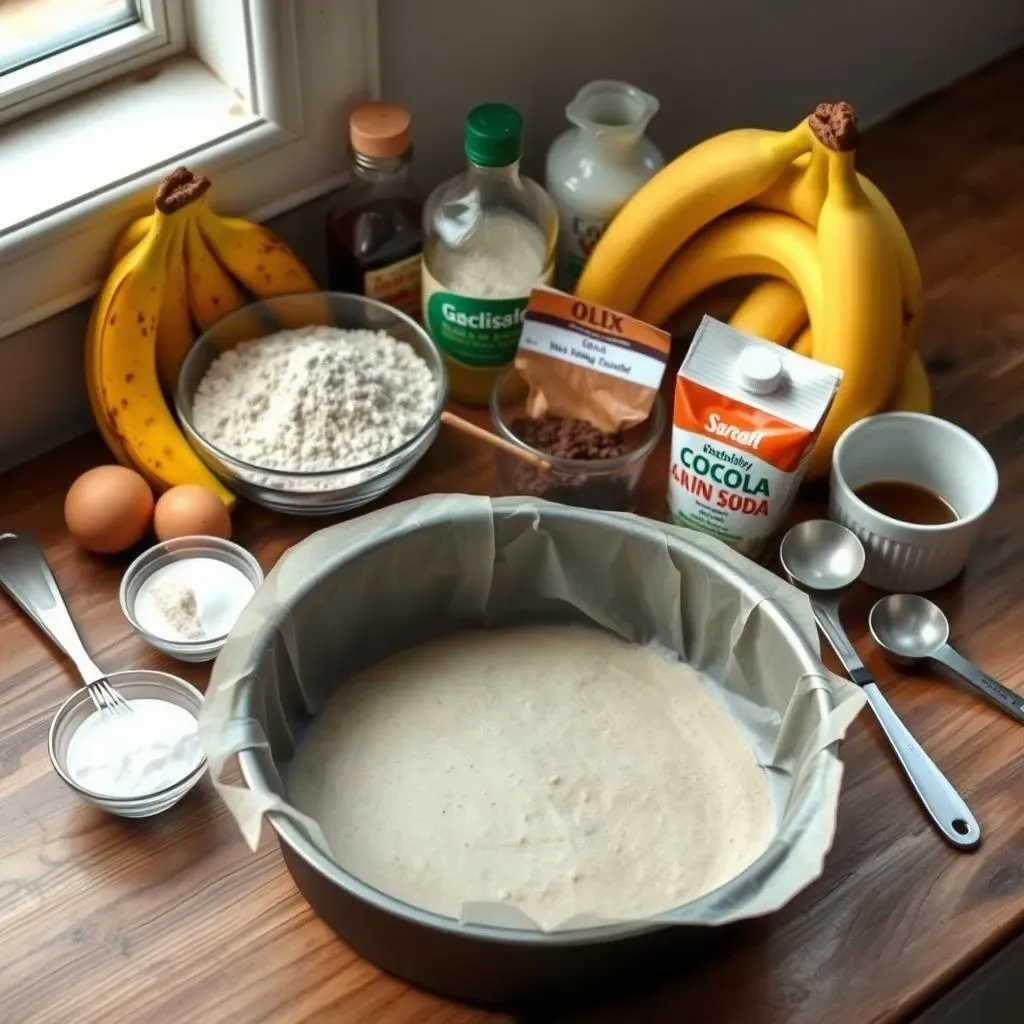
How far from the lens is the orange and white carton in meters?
0.82

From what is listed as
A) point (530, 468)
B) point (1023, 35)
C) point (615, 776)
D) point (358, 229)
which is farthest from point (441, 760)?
point (1023, 35)

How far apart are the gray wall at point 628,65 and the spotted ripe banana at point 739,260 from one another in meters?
0.18

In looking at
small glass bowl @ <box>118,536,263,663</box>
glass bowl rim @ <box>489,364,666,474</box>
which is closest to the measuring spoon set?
glass bowl rim @ <box>489,364,666,474</box>

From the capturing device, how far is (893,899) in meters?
0.75

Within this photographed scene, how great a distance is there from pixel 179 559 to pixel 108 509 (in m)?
0.05

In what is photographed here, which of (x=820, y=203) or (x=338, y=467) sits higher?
(x=820, y=203)

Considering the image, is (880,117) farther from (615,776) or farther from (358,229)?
(615,776)

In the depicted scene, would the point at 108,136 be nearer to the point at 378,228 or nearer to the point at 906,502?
the point at 378,228

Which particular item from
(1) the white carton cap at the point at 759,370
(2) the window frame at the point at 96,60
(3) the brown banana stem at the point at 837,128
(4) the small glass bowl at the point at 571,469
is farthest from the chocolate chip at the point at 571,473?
(2) the window frame at the point at 96,60

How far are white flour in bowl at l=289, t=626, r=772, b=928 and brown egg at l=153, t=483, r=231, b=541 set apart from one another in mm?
130

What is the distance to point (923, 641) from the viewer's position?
0.85 m

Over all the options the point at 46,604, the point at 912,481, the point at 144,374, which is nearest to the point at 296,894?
the point at 46,604

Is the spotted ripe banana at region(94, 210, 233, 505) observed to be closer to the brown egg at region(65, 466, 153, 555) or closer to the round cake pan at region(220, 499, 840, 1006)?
the brown egg at region(65, 466, 153, 555)

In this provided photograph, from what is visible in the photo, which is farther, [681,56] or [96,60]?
[681,56]
